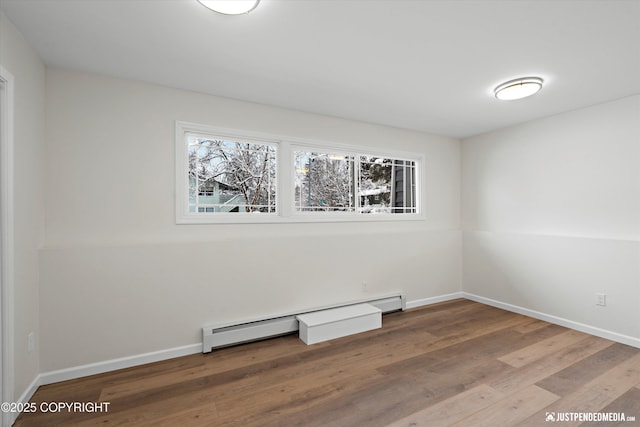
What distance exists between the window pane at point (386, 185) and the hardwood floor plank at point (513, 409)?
249 cm

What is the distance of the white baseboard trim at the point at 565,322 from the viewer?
303 cm

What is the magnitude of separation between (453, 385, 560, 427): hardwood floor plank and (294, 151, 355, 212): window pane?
2.48 metres

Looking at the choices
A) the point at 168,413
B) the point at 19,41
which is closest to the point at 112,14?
the point at 19,41

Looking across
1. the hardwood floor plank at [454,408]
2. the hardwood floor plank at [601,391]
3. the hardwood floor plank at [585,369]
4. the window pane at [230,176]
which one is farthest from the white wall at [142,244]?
the hardwood floor plank at [601,391]

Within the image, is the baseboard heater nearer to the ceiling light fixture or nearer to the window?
the window

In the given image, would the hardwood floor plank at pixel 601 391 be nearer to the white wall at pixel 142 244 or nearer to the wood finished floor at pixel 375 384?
the wood finished floor at pixel 375 384

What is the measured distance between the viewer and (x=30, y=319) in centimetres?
218

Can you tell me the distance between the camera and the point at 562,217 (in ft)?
11.9

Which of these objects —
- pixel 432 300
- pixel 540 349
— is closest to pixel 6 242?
pixel 540 349

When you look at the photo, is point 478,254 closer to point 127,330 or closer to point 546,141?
point 546,141

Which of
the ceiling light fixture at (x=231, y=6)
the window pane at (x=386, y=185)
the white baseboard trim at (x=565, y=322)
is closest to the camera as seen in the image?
the ceiling light fixture at (x=231, y=6)

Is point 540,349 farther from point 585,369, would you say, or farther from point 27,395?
point 27,395

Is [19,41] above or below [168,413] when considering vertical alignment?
above

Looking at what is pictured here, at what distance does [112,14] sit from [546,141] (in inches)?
178
